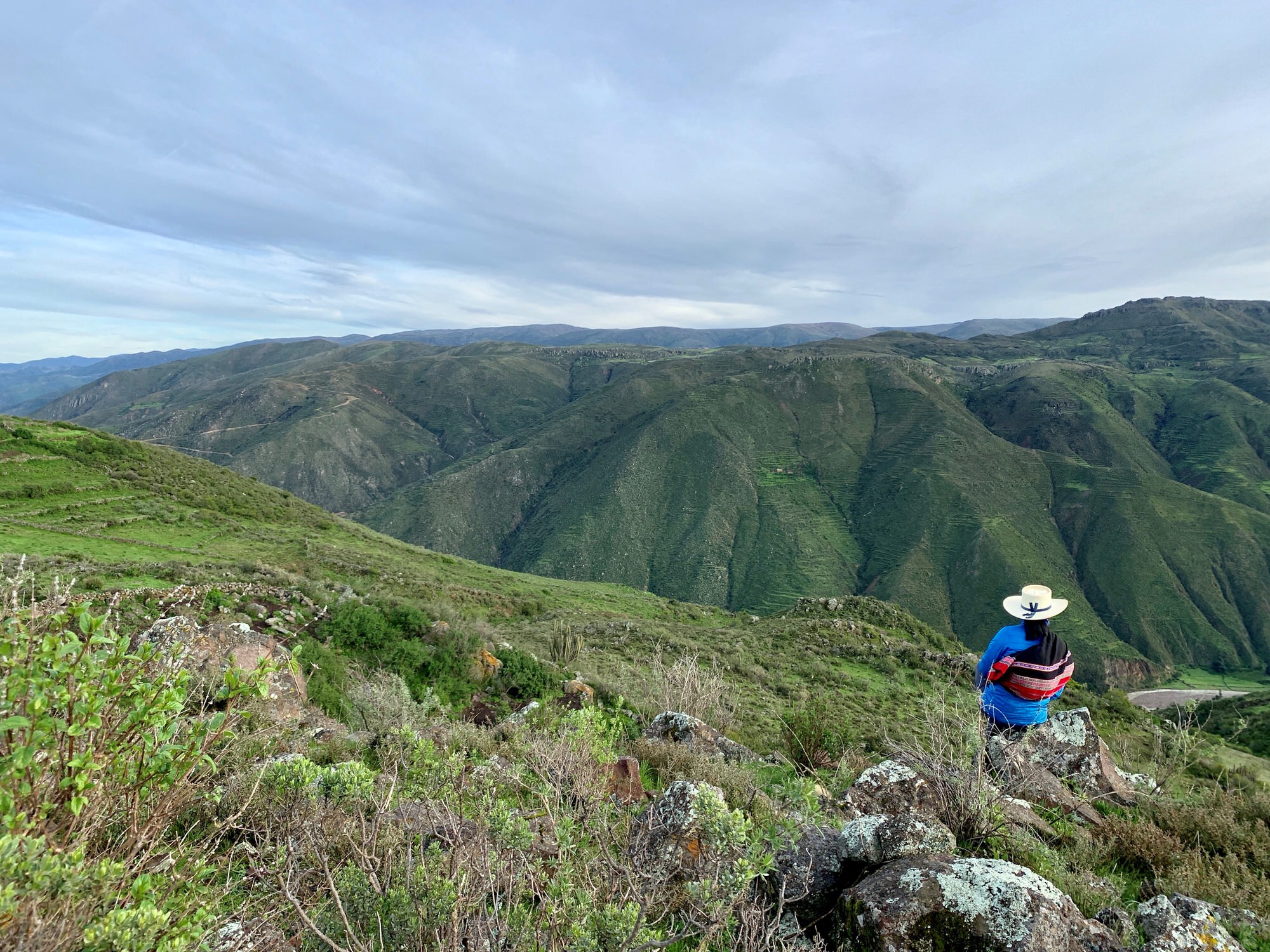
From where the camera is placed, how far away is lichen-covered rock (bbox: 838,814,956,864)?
3.81 meters

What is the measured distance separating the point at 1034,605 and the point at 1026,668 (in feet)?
2.38

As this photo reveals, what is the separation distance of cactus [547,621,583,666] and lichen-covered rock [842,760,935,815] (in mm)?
10953

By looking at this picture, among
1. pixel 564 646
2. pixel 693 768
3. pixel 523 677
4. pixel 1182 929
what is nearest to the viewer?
pixel 1182 929

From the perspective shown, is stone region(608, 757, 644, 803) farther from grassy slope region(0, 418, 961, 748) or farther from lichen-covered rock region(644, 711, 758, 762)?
grassy slope region(0, 418, 961, 748)

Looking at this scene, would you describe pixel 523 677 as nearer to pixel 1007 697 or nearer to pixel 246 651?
pixel 246 651

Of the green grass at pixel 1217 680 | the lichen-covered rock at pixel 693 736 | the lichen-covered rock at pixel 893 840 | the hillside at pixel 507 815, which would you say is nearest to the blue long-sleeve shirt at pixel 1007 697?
the hillside at pixel 507 815

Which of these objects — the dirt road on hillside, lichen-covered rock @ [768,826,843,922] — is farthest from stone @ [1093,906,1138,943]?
the dirt road on hillside

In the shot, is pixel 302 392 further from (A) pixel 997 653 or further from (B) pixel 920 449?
(A) pixel 997 653

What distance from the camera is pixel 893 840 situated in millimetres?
3855

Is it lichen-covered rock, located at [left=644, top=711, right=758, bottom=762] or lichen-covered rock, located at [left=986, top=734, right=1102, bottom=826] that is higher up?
lichen-covered rock, located at [left=986, top=734, right=1102, bottom=826]

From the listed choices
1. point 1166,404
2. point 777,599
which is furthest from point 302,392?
point 1166,404

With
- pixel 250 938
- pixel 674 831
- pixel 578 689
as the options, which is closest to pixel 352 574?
pixel 578 689

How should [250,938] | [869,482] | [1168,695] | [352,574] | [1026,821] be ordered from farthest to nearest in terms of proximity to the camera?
[869,482], [1168,695], [352,574], [1026,821], [250,938]

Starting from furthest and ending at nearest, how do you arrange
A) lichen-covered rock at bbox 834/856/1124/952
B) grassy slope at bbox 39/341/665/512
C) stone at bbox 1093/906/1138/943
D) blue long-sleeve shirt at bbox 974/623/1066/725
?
grassy slope at bbox 39/341/665/512 → blue long-sleeve shirt at bbox 974/623/1066/725 → stone at bbox 1093/906/1138/943 → lichen-covered rock at bbox 834/856/1124/952
